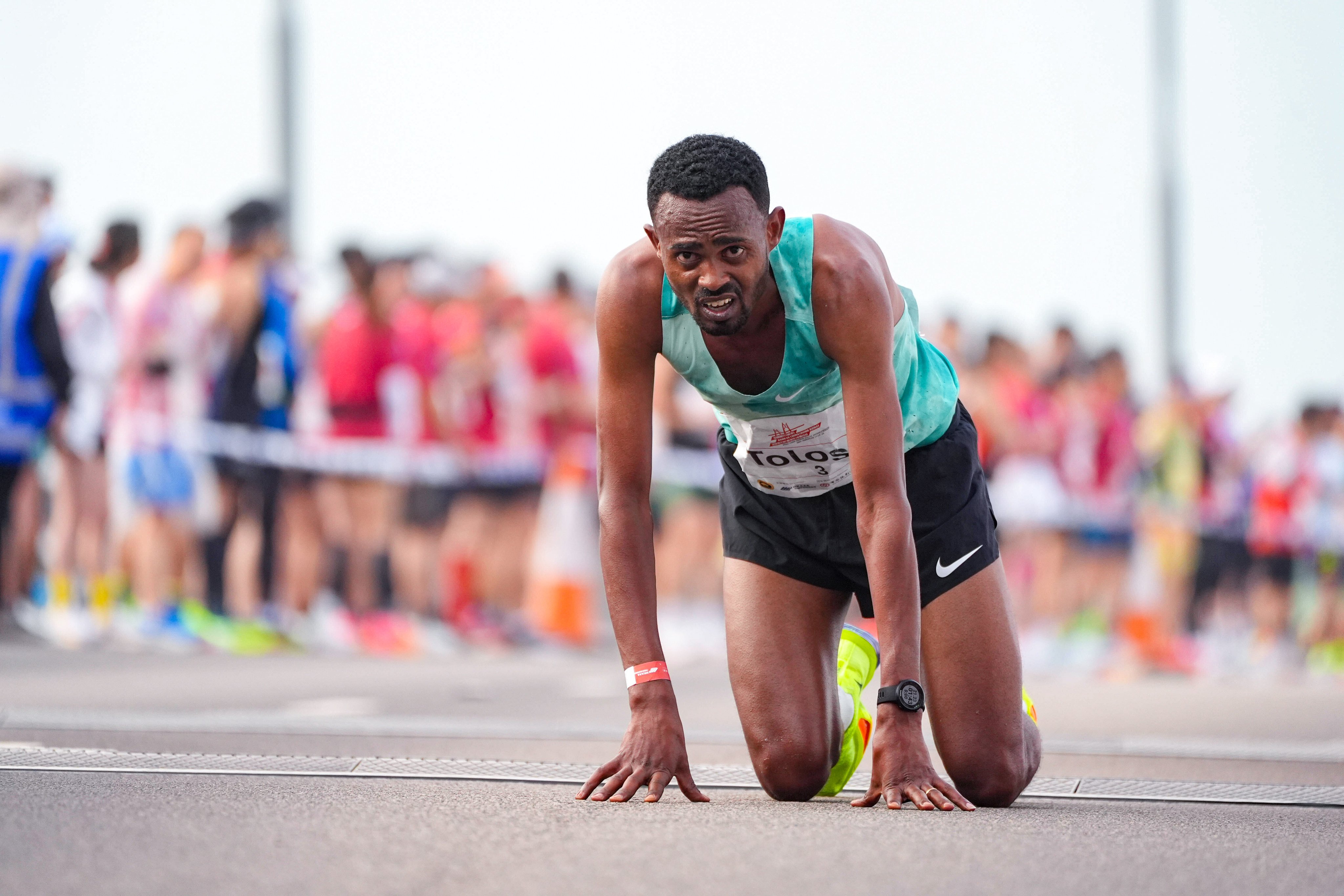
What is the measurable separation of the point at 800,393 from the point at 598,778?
3.70 feet

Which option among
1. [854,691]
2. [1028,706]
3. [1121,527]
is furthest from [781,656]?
[1121,527]

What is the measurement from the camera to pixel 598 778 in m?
4.05

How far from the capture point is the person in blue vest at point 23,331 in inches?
382

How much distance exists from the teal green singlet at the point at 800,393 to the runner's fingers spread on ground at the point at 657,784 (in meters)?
0.93

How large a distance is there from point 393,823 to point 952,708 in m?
1.88

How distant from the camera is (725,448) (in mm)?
5180

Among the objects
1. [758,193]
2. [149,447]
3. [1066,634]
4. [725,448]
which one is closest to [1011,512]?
[1066,634]

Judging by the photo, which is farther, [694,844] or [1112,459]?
[1112,459]

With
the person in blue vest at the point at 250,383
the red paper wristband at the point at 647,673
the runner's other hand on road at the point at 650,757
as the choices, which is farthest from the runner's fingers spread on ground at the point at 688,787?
the person in blue vest at the point at 250,383

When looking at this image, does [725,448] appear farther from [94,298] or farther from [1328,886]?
[94,298]

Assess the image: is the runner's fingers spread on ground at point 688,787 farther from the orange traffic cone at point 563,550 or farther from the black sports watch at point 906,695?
the orange traffic cone at point 563,550

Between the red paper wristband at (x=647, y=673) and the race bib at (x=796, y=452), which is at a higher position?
the race bib at (x=796, y=452)

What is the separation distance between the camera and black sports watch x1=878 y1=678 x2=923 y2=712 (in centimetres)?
399

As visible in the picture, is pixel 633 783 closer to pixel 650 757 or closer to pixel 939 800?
pixel 650 757
